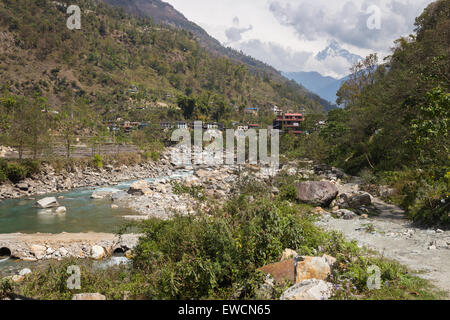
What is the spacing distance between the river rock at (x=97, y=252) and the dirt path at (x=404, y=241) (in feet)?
24.0

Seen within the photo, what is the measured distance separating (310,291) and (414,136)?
7870 millimetres

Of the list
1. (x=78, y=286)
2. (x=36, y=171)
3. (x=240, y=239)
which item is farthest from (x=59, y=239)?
(x=36, y=171)

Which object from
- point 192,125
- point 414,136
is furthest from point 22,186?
point 192,125

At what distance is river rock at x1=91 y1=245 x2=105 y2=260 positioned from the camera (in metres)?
9.38

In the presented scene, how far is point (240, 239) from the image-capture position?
5324 millimetres

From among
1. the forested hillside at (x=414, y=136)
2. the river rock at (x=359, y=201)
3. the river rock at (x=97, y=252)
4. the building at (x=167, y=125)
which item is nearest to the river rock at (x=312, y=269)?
the forested hillside at (x=414, y=136)

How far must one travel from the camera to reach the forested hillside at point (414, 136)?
827 centimetres

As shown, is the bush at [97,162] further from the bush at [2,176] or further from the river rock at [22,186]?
the bush at [2,176]

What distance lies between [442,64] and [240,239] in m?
10.7

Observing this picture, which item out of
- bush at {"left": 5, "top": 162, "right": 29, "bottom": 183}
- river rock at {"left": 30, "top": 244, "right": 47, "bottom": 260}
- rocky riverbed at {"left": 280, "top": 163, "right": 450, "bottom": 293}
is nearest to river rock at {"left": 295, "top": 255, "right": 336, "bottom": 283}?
rocky riverbed at {"left": 280, "top": 163, "right": 450, "bottom": 293}

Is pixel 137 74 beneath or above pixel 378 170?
above

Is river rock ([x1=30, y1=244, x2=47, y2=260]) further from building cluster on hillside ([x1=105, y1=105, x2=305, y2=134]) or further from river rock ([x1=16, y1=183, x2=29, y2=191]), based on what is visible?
building cluster on hillside ([x1=105, y1=105, x2=305, y2=134])

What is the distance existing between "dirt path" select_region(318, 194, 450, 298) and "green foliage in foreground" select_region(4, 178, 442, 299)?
1.75ft
